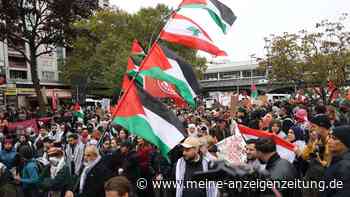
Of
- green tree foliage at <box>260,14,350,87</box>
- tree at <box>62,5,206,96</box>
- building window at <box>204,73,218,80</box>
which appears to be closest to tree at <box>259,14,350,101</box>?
green tree foliage at <box>260,14,350,87</box>

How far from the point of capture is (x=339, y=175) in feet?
12.5

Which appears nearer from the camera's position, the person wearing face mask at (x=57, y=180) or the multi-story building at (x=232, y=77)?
the person wearing face mask at (x=57, y=180)

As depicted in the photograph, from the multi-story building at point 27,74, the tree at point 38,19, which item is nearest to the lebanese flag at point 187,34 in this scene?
the tree at point 38,19

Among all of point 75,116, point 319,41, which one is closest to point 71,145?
point 75,116

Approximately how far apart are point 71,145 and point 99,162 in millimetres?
3586

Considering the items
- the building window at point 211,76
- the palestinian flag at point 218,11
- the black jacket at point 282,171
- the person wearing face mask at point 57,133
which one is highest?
the palestinian flag at point 218,11

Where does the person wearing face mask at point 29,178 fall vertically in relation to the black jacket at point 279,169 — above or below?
below

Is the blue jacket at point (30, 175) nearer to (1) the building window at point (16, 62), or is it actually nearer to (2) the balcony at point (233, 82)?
(1) the building window at point (16, 62)

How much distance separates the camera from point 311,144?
589 cm

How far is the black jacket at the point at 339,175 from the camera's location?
3658mm

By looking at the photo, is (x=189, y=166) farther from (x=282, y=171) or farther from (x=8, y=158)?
(x=8, y=158)

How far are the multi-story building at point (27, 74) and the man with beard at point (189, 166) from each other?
136 ft

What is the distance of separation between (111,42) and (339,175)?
40.6 meters

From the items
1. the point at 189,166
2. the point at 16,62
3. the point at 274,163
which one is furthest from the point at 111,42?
the point at 274,163
